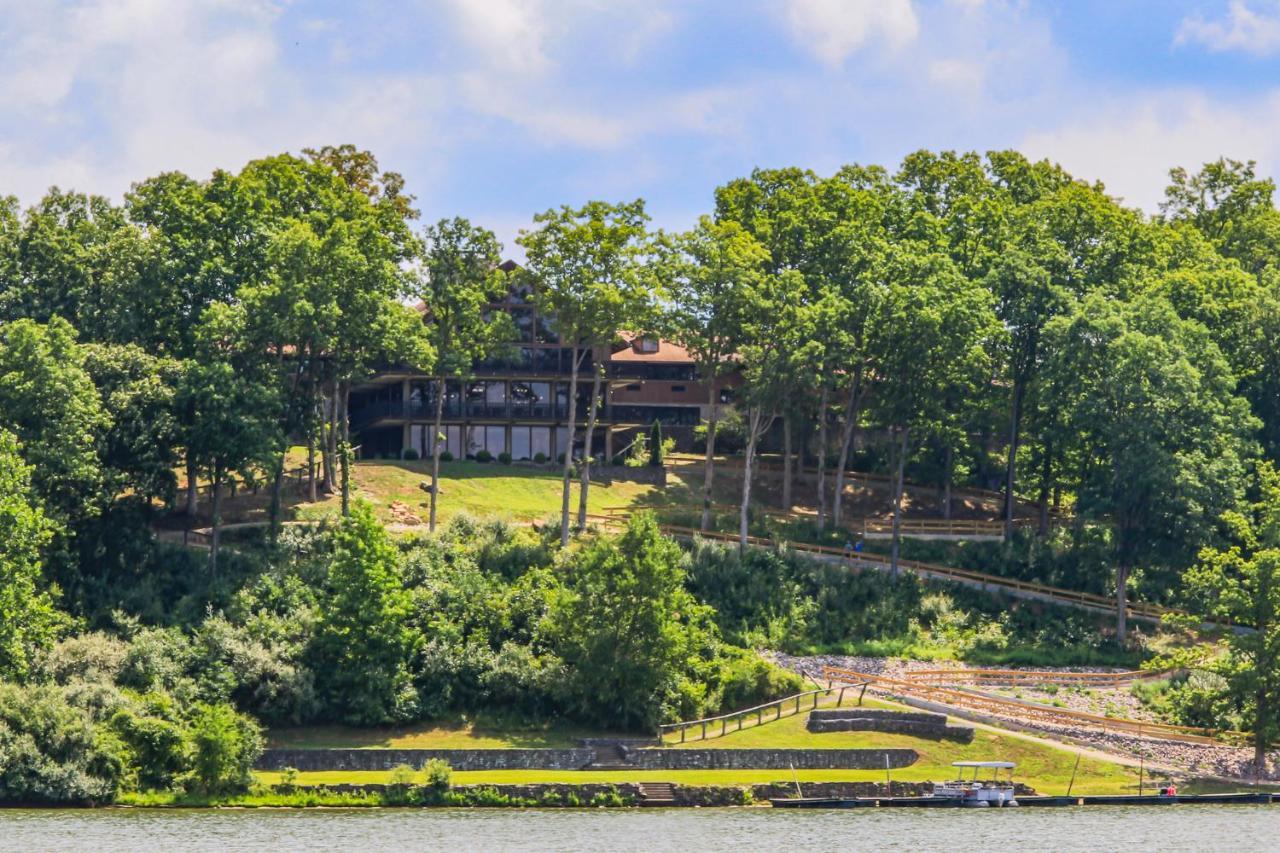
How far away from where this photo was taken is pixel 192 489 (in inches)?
3167

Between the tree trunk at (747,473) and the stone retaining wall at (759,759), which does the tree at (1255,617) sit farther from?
the tree trunk at (747,473)

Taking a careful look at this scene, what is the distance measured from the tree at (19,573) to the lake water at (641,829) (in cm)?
623

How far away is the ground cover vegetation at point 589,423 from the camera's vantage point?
2682 inches

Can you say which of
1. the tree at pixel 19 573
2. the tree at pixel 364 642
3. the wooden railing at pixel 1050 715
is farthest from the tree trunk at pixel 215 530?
the wooden railing at pixel 1050 715

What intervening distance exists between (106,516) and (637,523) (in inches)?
797

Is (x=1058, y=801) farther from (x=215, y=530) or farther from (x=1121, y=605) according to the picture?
(x=215, y=530)

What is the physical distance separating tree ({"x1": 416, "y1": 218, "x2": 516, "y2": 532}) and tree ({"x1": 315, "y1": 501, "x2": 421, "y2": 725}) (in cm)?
1253

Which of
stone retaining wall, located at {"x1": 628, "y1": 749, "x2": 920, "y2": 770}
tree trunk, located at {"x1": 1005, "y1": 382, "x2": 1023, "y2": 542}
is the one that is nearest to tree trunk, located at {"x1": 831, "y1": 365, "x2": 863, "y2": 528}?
tree trunk, located at {"x1": 1005, "y1": 382, "x2": 1023, "y2": 542}

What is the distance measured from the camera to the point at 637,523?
69875 millimetres

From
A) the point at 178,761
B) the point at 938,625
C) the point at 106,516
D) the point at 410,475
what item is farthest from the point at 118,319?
the point at 938,625

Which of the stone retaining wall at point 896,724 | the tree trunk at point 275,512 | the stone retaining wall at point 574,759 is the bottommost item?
the stone retaining wall at point 574,759

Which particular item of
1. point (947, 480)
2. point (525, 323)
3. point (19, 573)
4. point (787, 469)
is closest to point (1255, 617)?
point (947, 480)

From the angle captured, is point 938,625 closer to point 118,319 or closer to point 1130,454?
point 1130,454

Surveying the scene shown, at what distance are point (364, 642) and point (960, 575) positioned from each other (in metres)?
29.6
